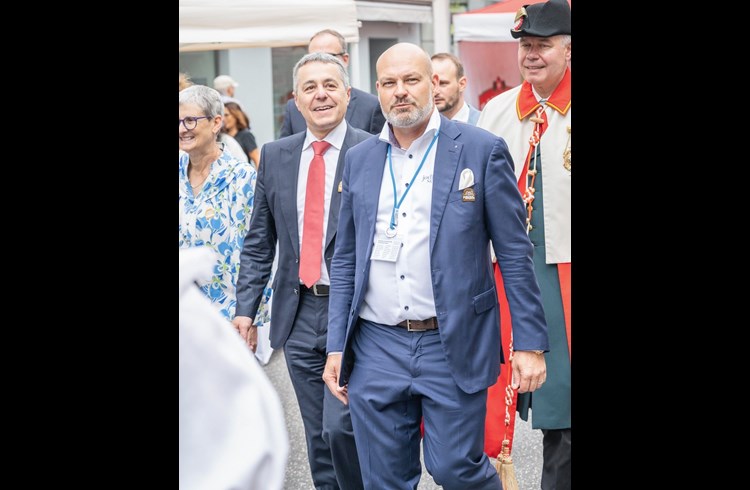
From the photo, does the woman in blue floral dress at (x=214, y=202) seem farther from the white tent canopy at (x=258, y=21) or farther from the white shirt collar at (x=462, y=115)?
the white tent canopy at (x=258, y=21)

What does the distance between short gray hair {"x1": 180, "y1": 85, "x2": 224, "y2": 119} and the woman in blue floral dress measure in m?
0.02

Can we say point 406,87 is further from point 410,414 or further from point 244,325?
point 244,325

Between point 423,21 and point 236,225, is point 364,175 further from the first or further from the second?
point 423,21

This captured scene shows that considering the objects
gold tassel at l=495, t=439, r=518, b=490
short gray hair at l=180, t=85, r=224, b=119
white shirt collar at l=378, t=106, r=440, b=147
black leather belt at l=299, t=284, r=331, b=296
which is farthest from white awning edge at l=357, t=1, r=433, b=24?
white shirt collar at l=378, t=106, r=440, b=147

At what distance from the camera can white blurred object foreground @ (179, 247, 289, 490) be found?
176 cm

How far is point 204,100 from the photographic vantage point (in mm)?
5449

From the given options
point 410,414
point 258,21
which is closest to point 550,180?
point 410,414

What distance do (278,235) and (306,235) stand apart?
0.21 meters

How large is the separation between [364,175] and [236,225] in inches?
51.9

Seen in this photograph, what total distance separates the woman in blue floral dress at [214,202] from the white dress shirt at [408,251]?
4.44ft

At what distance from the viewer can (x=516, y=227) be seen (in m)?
3.88

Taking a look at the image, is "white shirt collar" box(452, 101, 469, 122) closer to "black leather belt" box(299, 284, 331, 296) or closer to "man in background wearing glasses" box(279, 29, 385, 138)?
"man in background wearing glasses" box(279, 29, 385, 138)

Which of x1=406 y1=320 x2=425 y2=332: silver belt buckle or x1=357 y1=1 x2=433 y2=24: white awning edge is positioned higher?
x1=357 y1=1 x2=433 y2=24: white awning edge
